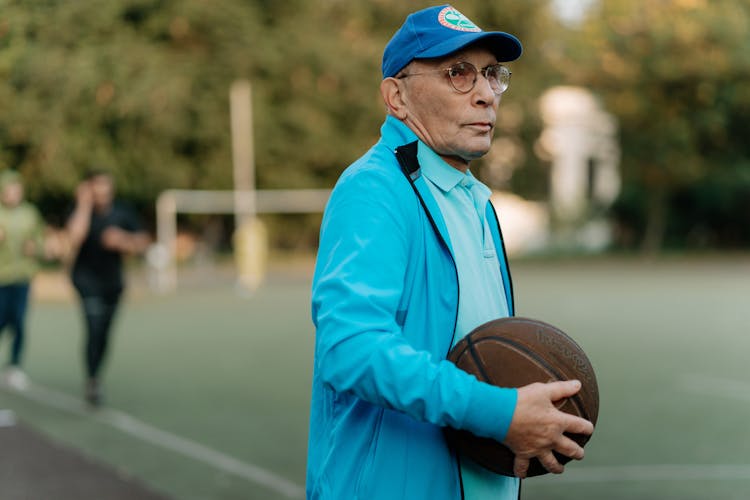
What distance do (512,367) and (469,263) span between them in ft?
0.79

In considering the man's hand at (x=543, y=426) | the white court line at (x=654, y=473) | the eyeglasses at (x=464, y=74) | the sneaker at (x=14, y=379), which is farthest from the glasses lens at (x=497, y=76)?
the sneaker at (x=14, y=379)

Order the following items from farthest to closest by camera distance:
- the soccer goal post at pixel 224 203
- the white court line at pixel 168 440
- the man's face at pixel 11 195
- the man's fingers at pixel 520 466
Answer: the soccer goal post at pixel 224 203 → the man's face at pixel 11 195 → the white court line at pixel 168 440 → the man's fingers at pixel 520 466

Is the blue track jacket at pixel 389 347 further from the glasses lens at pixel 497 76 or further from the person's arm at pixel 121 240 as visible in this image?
the person's arm at pixel 121 240

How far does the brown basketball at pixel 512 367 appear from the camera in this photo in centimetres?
209

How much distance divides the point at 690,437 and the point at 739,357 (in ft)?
15.5

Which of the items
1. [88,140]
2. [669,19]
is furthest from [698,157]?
[88,140]

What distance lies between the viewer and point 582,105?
1636 inches

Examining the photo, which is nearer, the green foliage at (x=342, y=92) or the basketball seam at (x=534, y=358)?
the basketball seam at (x=534, y=358)

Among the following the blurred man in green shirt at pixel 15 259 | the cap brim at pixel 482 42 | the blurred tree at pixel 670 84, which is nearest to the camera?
the cap brim at pixel 482 42

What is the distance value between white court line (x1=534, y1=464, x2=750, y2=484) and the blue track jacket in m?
4.31

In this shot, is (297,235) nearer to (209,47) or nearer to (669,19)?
(209,47)

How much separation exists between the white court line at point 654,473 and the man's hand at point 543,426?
14.3ft

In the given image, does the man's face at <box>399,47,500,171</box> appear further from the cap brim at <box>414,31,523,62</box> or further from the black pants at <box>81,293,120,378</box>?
the black pants at <box>81,293,120,378</box>

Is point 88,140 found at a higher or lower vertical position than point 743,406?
higher
